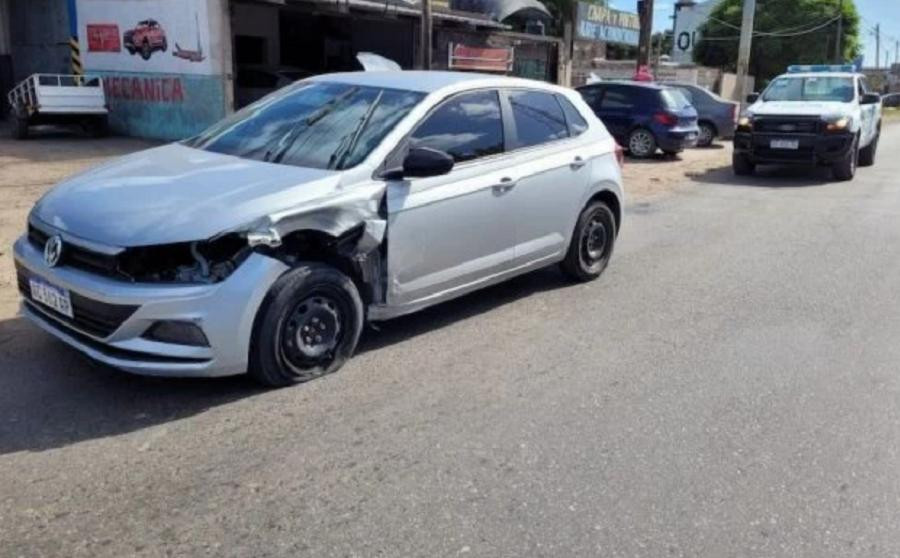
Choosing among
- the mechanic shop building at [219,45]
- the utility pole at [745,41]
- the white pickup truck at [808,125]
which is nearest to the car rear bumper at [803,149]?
the white pickup truck at [808,125]

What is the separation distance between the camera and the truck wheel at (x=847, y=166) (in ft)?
47.1

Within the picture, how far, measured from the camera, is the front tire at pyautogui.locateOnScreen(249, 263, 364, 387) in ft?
14.5

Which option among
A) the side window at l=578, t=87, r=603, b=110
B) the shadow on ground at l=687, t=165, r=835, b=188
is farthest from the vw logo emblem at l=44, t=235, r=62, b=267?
the side window at l=578, t=87, r=603, b=110

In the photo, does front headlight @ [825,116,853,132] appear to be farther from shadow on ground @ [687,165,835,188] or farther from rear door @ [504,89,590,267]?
rear door @ [504,89,590,267]

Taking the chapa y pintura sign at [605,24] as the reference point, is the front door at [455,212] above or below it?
below

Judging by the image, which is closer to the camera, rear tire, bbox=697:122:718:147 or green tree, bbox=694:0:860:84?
rear tire, bbox=697:122:718:147

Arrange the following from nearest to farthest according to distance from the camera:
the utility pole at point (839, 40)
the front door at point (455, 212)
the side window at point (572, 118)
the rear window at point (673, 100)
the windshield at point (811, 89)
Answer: the front door at point (455, 212)
the side window at point (572, 118)
the windshield at point (811, 89)
the rear window at point (673, 100)
the utility pole at point (839, 40)

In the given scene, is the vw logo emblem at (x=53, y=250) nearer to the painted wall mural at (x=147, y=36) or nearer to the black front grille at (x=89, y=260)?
the black front grille at (x=89, y=260)

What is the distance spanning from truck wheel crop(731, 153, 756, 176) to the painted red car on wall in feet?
37.6

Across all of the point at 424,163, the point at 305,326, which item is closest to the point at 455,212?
the point at 424,163

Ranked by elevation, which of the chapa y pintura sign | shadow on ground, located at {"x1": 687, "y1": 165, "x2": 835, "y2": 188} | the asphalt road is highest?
the chapa y pintura sign

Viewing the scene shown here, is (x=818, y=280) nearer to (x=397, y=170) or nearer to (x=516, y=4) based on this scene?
(x=397, y=170)

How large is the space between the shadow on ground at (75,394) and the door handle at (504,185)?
1185mm

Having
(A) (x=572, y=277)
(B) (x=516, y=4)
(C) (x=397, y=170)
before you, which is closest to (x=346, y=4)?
(B) (x=516, y=4)
